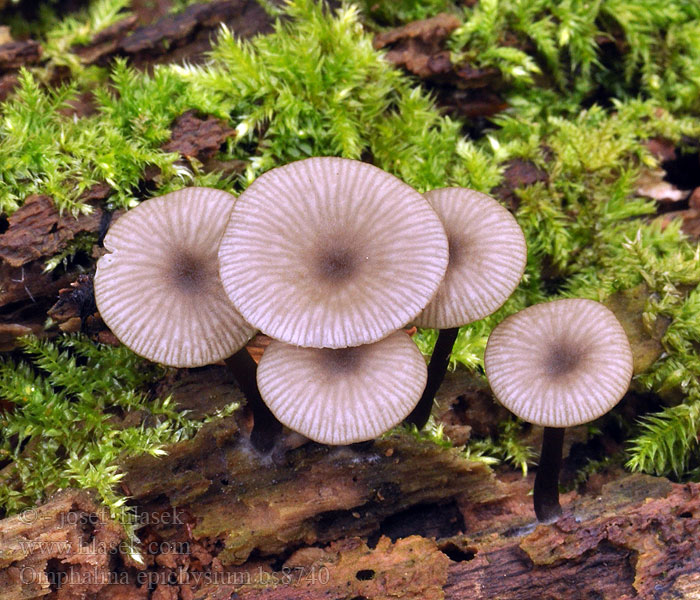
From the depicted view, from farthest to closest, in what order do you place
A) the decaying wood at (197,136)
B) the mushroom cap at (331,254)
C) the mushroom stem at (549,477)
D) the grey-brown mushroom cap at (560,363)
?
the decaying wood at (197,136), the mushroom stem at (549,477), the grey-brown mushroom cap at (560,363), the mushroom cap at (331,254)

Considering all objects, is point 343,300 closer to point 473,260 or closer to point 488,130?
point 473,260

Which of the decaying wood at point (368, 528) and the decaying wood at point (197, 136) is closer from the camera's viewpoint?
the decaying wood at point (368, 528)

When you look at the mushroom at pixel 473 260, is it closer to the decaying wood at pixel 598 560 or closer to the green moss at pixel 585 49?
the decaying wood at pixel 598 560

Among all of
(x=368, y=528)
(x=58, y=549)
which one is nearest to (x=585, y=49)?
(x=368, y=528)

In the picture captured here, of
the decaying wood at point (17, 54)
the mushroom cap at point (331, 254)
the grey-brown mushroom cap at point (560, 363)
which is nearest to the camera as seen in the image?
the mushroom cap at point (331, 254)

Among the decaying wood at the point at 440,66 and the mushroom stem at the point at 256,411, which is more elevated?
the decaying wood at the point at 440,66

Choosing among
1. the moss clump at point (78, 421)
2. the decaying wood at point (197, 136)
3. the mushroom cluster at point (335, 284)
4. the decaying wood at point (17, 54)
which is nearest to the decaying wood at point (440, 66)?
the decaying wood at point (197, 136)
